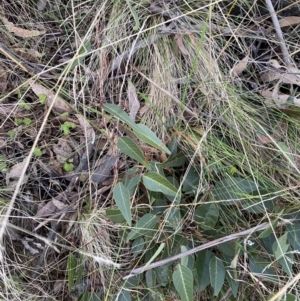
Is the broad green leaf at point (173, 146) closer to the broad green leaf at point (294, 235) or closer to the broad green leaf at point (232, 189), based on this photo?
the broad green leaf at point (232, 189)

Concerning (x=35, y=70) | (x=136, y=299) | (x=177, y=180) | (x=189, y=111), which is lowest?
(x=136, y=299)

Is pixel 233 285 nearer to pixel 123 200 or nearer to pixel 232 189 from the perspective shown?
pixel 232 189

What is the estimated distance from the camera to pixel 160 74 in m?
1.35

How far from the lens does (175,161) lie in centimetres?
127

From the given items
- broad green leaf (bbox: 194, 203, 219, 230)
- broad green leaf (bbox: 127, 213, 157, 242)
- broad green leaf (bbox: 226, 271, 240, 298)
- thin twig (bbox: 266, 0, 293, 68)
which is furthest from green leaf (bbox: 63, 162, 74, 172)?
thin twig (bbox: 266, 0, 293, 68)

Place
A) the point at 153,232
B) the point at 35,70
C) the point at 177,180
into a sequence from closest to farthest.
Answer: the point at 153,232, the point at 177,180, the point at 35,70

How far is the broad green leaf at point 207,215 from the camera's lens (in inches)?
46.4

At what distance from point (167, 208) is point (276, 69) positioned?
1.84 feet

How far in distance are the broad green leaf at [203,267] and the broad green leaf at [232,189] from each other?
149 millimetres

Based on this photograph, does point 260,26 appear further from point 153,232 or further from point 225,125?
point 153,232

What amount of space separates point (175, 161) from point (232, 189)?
0.58 feet

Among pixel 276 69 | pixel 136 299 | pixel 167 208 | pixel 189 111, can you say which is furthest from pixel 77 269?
pixel 276 69

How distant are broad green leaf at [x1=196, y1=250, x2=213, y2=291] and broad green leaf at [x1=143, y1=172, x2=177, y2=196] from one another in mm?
202

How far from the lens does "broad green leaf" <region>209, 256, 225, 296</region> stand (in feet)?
3.74
